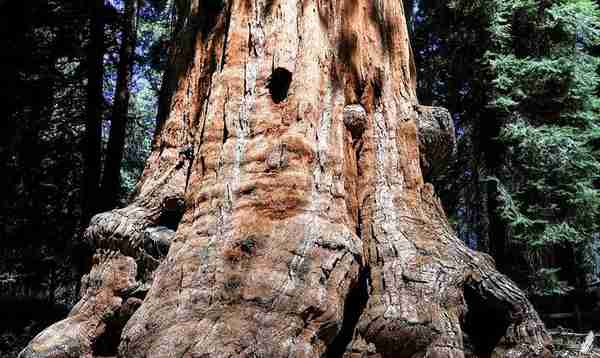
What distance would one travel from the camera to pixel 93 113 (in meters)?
11.2

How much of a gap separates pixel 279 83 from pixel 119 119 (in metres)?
8.64

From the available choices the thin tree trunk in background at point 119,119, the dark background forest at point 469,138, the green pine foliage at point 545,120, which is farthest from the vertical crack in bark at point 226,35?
the green pine foliage at point 545,120

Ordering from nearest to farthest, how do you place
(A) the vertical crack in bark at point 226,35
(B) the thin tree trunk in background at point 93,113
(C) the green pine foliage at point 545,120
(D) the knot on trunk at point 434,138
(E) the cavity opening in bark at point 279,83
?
(E) the cavity opening in bark at point 279,83, (A) the vertical crack in bark at point 226,35, (D) the knot on trunk at point 434,138, (C) the green pine foliage at point 545,120, (B) the thin tree trunk in background at point 93,113

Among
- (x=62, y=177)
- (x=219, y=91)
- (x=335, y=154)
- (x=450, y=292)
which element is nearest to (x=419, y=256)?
(x=450, y=292)

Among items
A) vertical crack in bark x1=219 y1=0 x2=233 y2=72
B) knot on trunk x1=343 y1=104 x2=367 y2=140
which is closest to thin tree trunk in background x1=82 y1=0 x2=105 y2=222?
vertical crack in bark x1=219 y1=0 x2=233 y2=72

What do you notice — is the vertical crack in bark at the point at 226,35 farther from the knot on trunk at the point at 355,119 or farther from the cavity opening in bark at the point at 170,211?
the cavity opening in bark at the point at 170,211

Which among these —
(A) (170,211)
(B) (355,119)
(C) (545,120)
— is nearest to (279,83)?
(B) (355,119)

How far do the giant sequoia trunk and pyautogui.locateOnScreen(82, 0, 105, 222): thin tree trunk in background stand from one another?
6623 millimetres

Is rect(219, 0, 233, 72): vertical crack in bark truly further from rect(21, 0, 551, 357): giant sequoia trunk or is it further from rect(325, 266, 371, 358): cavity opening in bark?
rect(325, 266, 371, 358): cavity opening in bark

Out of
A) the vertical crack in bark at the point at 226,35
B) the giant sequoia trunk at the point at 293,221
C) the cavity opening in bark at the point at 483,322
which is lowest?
the cavity opening in bark at the point at 483,322

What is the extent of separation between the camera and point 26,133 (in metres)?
10.3

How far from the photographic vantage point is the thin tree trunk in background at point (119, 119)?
34.3ft

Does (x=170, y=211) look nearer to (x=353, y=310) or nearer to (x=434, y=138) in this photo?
(x=353, y=310)

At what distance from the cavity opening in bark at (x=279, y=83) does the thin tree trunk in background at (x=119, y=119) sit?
771 centimetres
